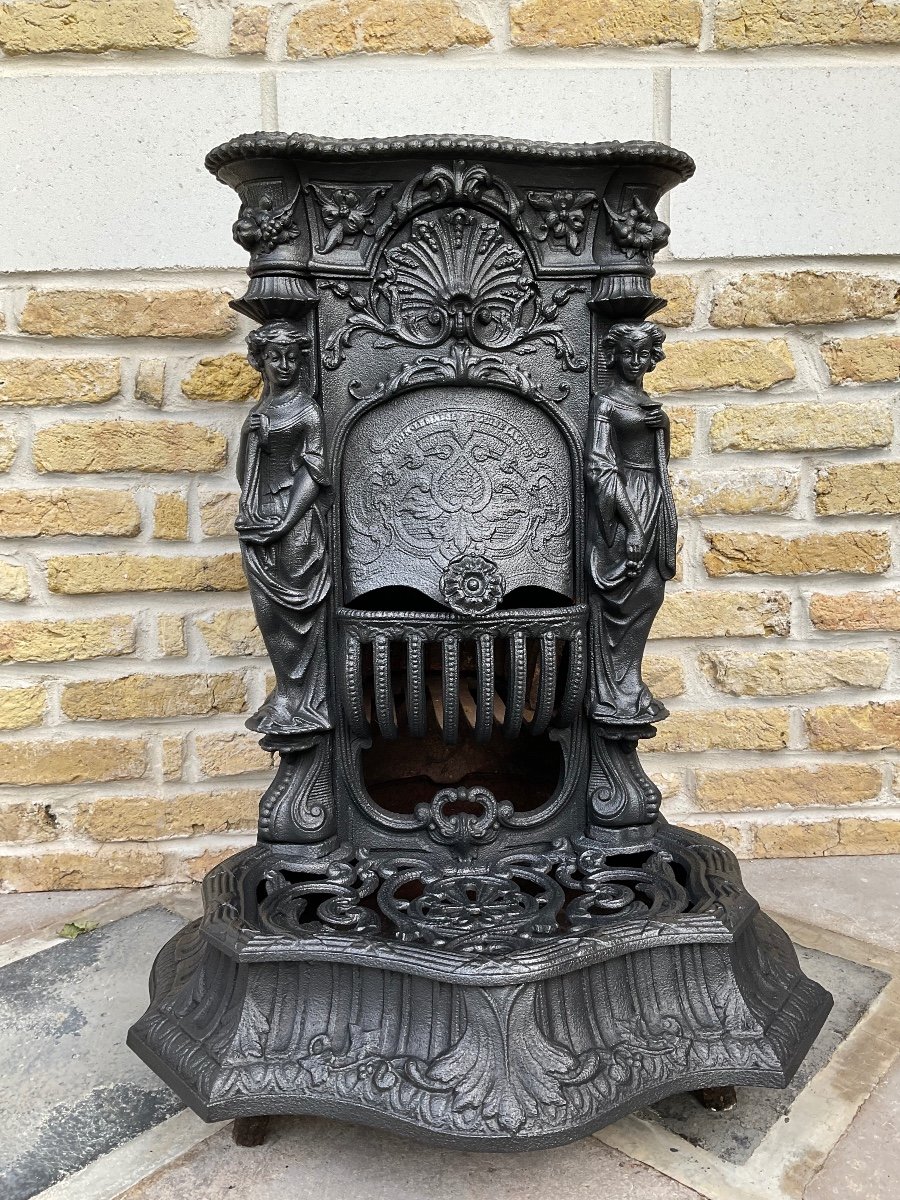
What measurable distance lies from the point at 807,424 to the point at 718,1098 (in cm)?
134

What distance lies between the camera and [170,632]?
2.05 metres

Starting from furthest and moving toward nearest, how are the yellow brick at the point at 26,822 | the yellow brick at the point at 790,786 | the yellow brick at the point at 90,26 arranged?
the yellow brick at the point at 790,786 → the yellow brick at the point at 26,822 → the yellow brick at the point at 90,26

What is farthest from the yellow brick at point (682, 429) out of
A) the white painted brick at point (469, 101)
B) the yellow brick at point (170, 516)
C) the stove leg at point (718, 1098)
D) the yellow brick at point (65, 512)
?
the stove leg at point (718, 1098)

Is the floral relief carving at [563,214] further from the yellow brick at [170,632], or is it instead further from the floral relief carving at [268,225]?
the yellow brick at [170,632]

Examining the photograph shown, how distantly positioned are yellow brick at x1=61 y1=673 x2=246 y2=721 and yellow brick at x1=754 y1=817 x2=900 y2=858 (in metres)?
1.22

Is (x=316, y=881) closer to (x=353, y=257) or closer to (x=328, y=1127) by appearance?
(x=328, y=1127)

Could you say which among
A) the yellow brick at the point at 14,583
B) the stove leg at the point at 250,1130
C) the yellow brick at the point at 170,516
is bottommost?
the stove leg at the point at 250,1130

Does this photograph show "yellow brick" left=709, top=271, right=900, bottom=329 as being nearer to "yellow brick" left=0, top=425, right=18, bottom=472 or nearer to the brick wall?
the brick wall

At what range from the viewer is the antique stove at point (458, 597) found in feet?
4.05

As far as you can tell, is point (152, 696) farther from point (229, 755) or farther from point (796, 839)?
point (796, 839)

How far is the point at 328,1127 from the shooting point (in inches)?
51.4

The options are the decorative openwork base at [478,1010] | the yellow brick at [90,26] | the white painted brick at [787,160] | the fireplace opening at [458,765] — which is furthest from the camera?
the white painted brick at [787,160]

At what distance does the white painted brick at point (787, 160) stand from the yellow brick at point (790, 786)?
1.11 m

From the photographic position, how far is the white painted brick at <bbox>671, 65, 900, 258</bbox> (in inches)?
77.5
